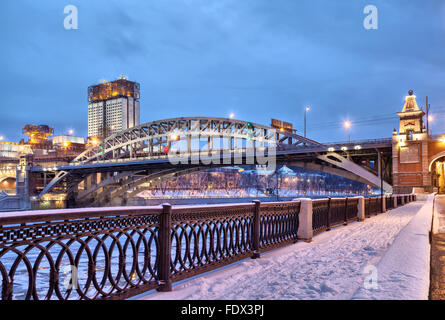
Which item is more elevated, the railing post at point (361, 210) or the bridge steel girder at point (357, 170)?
the bridge steel girder at point (357, 170)

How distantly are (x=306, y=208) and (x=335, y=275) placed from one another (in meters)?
4.43

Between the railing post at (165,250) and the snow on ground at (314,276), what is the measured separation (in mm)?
176

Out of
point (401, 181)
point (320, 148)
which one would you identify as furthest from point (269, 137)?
point (401, 181)

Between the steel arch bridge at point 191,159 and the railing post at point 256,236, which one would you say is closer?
the railing post at point 256,236

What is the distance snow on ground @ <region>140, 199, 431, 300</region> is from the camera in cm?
506

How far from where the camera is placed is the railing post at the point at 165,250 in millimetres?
5473

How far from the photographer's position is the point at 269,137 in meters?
58.9

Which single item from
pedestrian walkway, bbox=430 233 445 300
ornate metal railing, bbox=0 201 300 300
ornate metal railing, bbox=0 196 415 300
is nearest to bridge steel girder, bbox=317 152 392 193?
pedestrian walkway, bbox=430 233 445 300

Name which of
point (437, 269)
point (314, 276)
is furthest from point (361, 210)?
point (314, 276)

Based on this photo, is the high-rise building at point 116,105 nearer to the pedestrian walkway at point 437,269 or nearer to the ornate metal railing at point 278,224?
the ornate metal railing at point 278,224

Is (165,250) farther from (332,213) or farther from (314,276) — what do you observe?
(332,213)

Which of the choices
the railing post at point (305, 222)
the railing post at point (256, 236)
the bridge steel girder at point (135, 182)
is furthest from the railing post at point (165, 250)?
the bridge steel girder at point (135, 182)

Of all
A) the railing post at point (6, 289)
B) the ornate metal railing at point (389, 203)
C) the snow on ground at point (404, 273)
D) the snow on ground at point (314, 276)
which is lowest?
the ornate metal railing at point (389, 203)

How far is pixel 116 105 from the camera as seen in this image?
189750 millimetres
